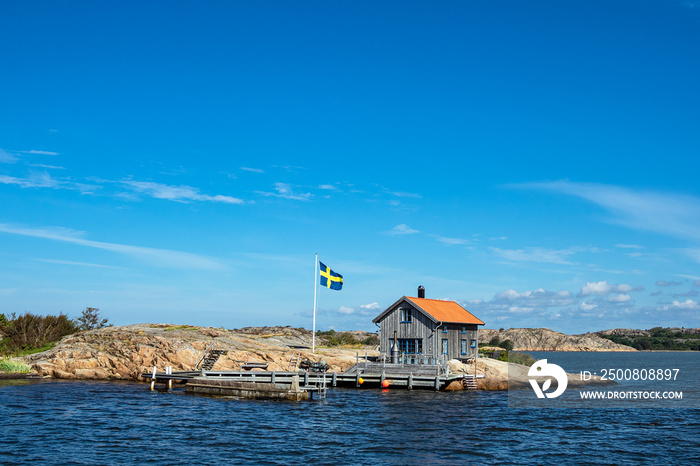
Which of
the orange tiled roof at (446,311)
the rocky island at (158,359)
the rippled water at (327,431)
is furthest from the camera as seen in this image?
the orange tiled roof at (446,311)

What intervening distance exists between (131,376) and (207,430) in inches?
1081

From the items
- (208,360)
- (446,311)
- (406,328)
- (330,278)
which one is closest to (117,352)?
(208,360)

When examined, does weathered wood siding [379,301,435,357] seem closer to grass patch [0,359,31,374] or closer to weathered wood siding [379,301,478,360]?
weathered wood siding [379,301,478,360]

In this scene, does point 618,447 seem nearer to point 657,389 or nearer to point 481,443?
point 481,443

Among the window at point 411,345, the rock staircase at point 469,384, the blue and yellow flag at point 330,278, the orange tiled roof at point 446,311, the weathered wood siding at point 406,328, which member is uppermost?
the blue and yellow flag at point 330,278

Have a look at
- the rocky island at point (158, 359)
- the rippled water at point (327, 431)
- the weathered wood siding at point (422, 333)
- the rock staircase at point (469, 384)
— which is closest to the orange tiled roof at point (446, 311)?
the weathered wood siding at point (422, 333)

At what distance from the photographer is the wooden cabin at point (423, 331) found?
54.5 meters

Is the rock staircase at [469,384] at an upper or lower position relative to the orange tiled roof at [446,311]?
lower

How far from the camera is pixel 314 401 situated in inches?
1623

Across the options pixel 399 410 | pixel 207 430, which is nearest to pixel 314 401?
pixel 399 410

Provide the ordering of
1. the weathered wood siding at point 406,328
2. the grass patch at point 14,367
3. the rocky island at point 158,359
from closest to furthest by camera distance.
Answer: the grass patch at point 14,367
the rocky island at point 158,359
the weathered wood siding at point 406,328

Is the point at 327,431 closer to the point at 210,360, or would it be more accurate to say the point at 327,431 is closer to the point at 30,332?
the point at 210,360

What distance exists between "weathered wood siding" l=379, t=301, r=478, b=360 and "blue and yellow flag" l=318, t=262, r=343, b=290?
6.38 meters

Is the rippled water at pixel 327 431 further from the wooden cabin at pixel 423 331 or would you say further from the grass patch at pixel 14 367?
the wooden cabin at pixel 423 331
